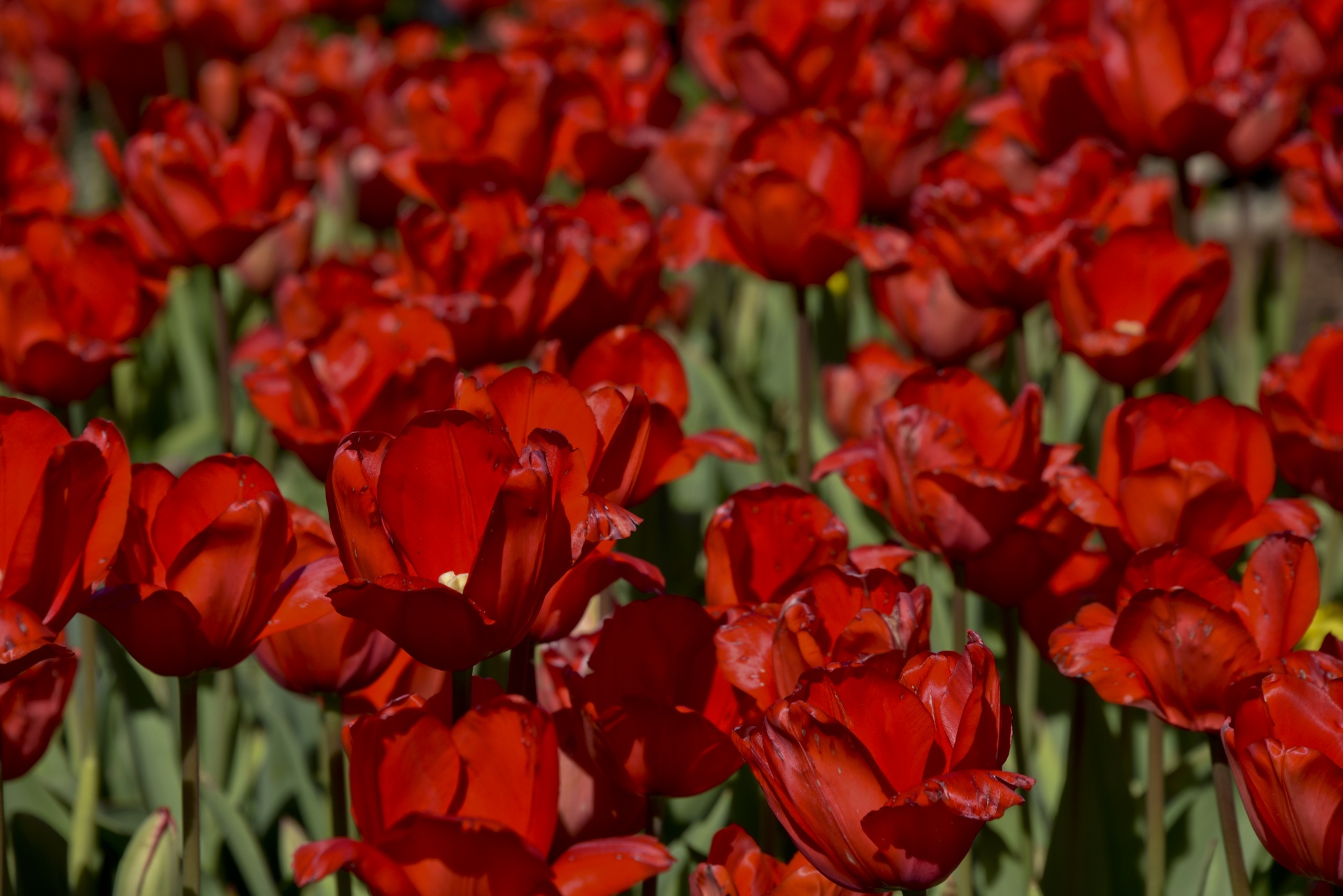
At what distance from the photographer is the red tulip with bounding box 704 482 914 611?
108 centimetres

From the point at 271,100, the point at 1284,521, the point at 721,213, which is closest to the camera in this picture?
the point at 1284,521

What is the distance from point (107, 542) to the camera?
90 cm

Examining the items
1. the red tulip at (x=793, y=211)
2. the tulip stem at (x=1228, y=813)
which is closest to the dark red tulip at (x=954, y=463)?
→ the tulip stem at (x=1228, y=813)

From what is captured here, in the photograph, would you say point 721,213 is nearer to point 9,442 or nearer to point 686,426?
point 686,426

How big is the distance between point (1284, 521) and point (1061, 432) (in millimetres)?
866

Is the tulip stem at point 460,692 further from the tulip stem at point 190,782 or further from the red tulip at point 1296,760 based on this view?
the red tulip at point 1296,760

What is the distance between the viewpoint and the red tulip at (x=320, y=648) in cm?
111

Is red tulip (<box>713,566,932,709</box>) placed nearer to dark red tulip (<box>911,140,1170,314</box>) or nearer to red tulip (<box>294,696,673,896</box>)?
red tulip (<box>294,696,673,896</box>)

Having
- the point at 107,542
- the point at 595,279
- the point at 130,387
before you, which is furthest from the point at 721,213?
the point at 130,387

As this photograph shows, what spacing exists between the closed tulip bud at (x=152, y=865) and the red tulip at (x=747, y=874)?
0.46 meters

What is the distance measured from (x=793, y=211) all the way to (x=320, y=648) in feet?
2.51

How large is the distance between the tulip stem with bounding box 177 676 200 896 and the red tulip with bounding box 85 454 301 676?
0.03m

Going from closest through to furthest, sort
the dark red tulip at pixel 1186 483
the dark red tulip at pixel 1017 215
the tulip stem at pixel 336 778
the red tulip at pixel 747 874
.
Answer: the red tulip at pixel 747 874 → the dark red tulip at pixel 1186 483 → the tulip stem at pixel 336 778 → the dark red tulip at pixel 1017 215

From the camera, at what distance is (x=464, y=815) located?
0.79m
